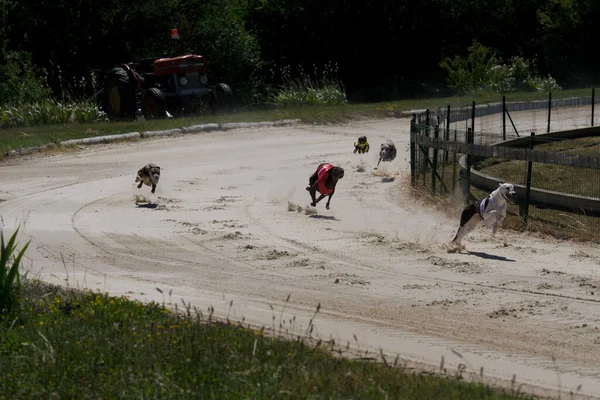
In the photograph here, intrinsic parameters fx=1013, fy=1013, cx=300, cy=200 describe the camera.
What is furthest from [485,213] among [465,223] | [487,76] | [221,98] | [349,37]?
[349,37]

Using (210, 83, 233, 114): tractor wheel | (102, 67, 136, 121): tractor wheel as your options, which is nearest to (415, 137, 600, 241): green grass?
(210, 83, 233, 114): tractor wheel

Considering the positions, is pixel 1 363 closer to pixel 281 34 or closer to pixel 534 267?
pixel 534 267

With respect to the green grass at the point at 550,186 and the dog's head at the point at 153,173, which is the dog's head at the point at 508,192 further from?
the dog's head at the point at 153,173

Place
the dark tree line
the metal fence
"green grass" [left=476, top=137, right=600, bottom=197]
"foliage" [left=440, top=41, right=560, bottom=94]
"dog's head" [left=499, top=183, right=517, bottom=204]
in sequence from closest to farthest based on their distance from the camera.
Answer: "dog's head" [left=499, top=183, right=517, bottom=204], the metal fence, "green grass" [left=476, top=137, right=600, bottom=197], the dark tree line, "foliage" [left=440, top=41, right=560, bottom=94]

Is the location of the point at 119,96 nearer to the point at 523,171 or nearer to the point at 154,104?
the point at 154,104

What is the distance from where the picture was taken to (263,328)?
8102mm

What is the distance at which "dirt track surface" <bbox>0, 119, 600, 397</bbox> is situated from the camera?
8531mm

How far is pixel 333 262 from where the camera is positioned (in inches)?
476

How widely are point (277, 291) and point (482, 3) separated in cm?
3747

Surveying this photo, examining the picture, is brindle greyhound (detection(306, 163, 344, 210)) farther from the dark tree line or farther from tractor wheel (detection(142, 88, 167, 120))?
the dark tree line

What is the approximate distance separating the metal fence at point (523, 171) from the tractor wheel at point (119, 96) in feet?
33.4

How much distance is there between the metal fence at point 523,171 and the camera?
553 inches

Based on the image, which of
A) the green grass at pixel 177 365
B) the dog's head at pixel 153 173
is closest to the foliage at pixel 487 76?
the dog's head at pixel 153 173

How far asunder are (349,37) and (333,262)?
32561 mm
